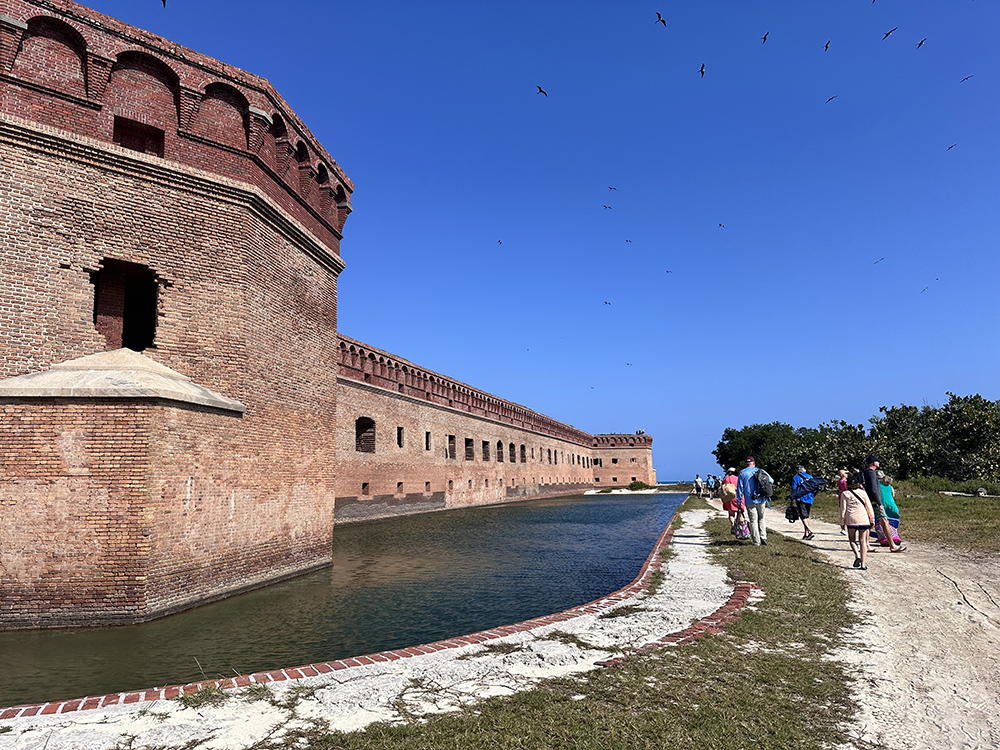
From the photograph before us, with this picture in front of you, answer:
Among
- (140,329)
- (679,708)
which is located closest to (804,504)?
(679,708)

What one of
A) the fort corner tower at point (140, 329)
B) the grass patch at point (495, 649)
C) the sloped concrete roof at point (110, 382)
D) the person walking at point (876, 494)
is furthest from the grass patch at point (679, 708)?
the person walking at point (876, 494)

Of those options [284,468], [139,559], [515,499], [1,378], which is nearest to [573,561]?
[284,468]

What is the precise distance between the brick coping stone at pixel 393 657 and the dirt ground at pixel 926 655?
3.78 ft

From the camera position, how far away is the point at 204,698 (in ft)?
13.4

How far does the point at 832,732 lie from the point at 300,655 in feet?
15.4

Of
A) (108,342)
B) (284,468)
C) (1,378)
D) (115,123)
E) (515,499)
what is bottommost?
(515,499)

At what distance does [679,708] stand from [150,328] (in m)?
10.9

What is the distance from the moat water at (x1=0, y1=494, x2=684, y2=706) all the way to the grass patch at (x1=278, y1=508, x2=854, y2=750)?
2.52 meters

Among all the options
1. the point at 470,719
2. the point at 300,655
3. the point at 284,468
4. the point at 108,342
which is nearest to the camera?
the point at 470,719

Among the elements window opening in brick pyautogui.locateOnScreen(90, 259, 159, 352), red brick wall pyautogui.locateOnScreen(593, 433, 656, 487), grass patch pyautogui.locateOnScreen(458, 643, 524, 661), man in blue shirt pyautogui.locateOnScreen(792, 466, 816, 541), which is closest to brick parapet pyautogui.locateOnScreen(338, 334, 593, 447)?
window opening in brick pyautogui.locateOnScreen(90, 259, 159, 352)

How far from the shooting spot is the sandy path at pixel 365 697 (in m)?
3.55

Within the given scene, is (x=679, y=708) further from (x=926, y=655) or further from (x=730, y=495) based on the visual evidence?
(x=730, y=495)

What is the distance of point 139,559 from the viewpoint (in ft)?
22.9

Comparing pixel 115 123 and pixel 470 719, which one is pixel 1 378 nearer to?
pixel 115 123
